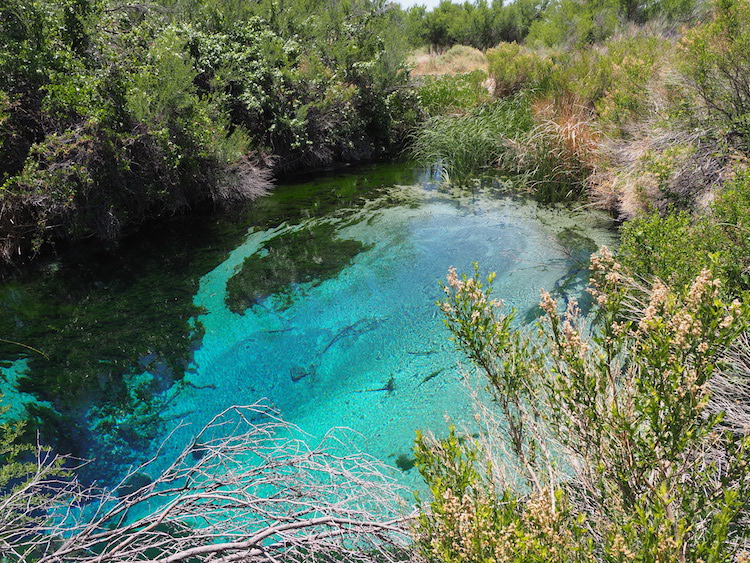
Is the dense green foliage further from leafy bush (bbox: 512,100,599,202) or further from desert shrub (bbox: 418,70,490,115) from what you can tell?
leafy bush (bbox: 512,100,599,202)

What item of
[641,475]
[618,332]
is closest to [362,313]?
[618,332]

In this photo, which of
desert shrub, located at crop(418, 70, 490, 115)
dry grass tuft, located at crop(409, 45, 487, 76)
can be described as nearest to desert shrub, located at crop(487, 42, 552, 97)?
desert shrub, located at crop(418, 70, 490, 115)

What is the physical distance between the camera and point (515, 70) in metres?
12.9

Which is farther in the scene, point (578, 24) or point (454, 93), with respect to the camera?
point (578, 24)

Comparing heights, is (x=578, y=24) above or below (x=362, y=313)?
above

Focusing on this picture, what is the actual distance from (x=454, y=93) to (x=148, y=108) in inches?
328

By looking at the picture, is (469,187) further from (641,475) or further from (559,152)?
(641,475)

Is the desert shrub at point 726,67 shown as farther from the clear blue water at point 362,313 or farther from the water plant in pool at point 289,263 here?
the water plant in pool at point 289,263

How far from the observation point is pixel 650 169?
5828 mm

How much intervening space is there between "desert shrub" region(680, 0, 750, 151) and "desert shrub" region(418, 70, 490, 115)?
271 inches

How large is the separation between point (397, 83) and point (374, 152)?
1.85 m

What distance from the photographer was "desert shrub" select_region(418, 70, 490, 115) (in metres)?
12.7

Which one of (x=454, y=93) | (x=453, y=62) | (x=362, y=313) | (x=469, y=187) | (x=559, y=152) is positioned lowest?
(x=362, y=313)

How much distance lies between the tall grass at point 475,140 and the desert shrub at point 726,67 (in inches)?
171
